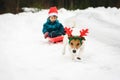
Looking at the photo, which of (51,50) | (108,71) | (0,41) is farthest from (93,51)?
(0,41)

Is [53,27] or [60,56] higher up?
[53,27]

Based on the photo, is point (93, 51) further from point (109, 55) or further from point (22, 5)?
point (22, 5)

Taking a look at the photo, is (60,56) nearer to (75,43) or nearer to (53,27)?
(75,43)

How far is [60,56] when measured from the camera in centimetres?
622

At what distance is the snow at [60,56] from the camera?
4.83 m

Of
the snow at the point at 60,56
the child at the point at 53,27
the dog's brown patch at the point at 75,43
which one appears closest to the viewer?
the snow at the point at 60,56

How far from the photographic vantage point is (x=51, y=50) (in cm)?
688

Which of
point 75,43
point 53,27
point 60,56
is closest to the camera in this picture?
point 75,43

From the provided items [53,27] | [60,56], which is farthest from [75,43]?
[53,27]

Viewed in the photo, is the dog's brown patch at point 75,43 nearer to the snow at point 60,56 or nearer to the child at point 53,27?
the snow at point 60,56

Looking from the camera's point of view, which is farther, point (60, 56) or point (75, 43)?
point (60, 56)

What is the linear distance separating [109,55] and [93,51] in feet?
1.97

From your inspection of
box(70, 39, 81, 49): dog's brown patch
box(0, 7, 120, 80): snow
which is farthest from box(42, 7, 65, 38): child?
box(70, 39, 81, 49): dog's brown patch

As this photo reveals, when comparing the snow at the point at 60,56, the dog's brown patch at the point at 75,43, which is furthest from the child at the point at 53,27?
the dog's brown patch at the point at 75,43
